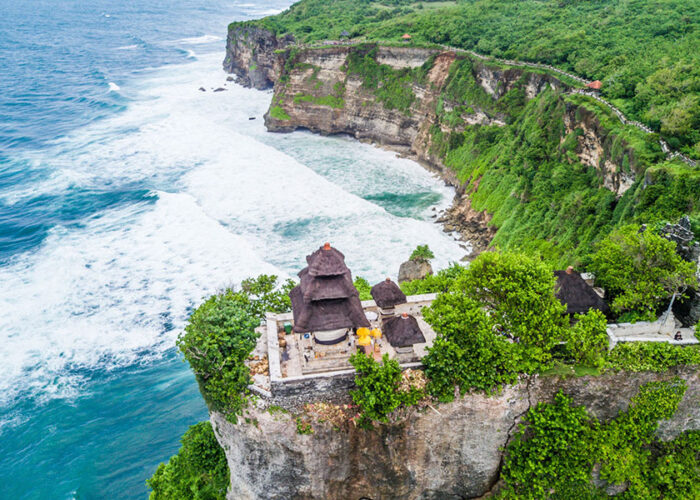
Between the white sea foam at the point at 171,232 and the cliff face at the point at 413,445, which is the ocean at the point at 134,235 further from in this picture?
the cliff face at the point at 413,445

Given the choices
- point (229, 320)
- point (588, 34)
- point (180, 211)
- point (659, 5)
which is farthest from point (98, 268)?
point (659, 5)

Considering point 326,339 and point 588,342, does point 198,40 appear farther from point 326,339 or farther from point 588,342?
point 588,342

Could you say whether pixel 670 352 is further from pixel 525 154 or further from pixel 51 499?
pixel 525 154

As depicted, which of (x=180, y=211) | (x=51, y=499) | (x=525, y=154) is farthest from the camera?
(x=180, y=211)

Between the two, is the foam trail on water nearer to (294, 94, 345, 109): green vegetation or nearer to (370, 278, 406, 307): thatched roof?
(370, 278, 406, 307): thatched roof

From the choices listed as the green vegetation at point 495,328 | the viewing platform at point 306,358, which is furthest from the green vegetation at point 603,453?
the viewing platform at point 306,358
